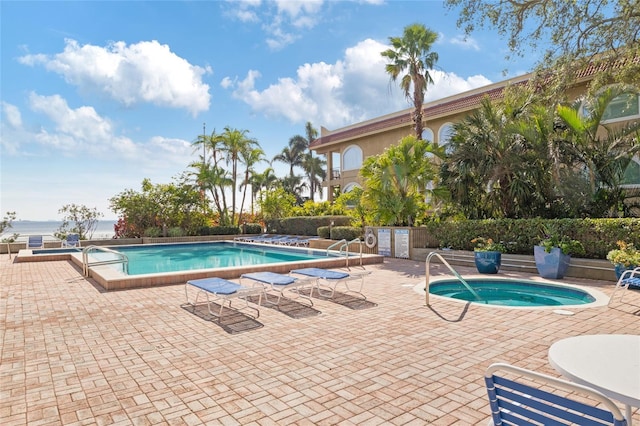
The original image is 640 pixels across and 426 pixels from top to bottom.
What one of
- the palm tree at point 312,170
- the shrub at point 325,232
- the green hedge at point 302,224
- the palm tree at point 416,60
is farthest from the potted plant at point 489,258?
the palm tree at point 312,170

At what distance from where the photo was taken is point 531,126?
1212 cm

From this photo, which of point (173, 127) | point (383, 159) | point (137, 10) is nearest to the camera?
point (137, 10)

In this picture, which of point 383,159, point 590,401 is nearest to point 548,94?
point 383,159

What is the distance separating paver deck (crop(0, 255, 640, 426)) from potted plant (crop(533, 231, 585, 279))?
251 cm

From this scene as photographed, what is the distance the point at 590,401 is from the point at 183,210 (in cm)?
2400

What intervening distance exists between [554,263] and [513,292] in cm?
148

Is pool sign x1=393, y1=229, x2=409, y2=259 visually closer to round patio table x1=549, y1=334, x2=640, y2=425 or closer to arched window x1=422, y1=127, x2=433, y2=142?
arched window x1=422, y1=127, x2=433, y2=142

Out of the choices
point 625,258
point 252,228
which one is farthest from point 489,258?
point 252,228

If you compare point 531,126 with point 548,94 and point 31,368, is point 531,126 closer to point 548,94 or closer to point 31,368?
point 548,94

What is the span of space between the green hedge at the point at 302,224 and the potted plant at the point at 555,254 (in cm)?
1325

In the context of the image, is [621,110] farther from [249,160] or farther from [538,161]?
[249,160]

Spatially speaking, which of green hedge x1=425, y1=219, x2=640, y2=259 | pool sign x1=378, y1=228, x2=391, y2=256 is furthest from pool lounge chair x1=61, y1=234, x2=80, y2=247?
green hedge x1=425, y1=219, x2=640, y2=259

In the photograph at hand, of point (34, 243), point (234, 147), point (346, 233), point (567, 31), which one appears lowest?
point (34, 243)

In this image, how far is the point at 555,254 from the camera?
10.0m
